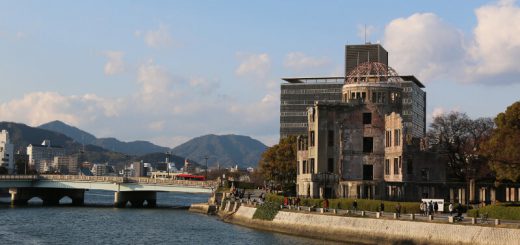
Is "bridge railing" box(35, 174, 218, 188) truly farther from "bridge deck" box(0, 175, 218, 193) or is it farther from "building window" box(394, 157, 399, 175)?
"building window" box(394, 157, 399, 175)

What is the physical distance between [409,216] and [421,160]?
118ft

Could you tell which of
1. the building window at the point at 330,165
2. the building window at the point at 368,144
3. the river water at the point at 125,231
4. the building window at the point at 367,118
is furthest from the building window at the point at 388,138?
the river water at the point at 125,231

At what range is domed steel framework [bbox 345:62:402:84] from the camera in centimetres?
12556

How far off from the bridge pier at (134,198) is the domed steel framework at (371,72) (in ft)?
229

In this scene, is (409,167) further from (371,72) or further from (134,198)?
(134,198)

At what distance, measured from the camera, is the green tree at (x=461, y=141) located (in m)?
112

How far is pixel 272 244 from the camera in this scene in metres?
82.0

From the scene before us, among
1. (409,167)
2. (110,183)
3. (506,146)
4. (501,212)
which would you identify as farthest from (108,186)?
(501,212)

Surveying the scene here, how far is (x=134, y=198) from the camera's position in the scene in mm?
182125

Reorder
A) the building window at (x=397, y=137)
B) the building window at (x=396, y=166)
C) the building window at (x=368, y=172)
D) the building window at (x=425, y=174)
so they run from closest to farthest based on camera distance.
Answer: the building window at (x=397, y=137), the building window at (x=425, y=174), the building window at (x=396, y=166), the building window at (x=368, y=172)

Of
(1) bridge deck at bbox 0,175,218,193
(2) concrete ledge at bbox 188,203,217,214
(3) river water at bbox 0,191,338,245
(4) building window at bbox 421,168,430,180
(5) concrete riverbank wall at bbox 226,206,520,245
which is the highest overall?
(4) building window at bbox 421,168,430,180

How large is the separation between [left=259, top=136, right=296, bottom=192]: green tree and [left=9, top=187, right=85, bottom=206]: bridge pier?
5301 centimetres

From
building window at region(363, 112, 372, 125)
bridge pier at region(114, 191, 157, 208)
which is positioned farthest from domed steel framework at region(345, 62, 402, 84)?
bridge pier at region(114, 191, 157, 208)

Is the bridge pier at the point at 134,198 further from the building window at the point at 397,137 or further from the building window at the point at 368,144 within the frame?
the building window at the point at 397,137
